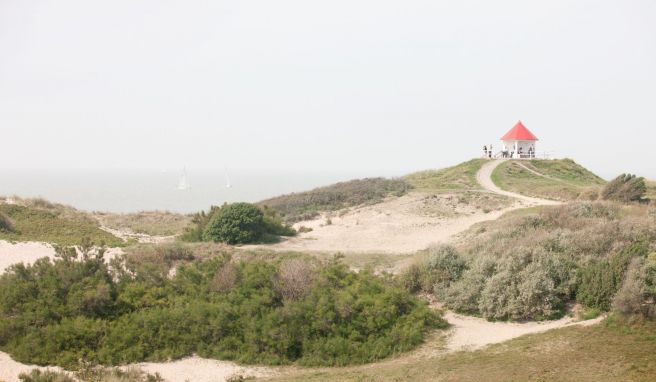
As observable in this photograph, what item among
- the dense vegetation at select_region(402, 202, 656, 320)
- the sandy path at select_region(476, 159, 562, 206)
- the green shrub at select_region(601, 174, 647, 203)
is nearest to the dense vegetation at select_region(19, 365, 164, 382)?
the dense vegetation at select_region(402, 202, 656, 320)

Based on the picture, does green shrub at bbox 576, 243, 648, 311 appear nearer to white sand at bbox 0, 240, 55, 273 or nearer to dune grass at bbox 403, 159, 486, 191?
white sand at bbox 0, 240, 55, 273

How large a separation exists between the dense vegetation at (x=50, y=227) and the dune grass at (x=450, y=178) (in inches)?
801

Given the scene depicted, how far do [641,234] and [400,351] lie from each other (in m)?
8.19

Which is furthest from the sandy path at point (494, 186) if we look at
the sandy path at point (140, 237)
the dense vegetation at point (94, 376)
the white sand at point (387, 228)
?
the dense vegetation at point (94, 376)

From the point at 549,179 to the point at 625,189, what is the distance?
42.8ft

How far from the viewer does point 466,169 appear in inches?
1713

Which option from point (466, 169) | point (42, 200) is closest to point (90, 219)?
point (42, 200)

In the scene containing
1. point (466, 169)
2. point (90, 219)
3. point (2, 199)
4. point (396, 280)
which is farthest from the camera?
point (466, 169)

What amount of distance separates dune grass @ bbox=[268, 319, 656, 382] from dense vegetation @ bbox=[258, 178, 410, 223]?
19914mm

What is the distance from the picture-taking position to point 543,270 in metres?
14.0

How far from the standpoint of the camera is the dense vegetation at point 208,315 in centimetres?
1210

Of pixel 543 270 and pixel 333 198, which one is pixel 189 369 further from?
pixel 333 198

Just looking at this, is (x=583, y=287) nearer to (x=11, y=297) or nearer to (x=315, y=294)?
(x=315, y=294)

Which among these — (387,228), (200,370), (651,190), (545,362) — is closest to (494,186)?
(651,190)
